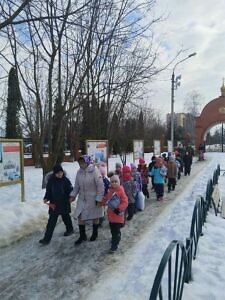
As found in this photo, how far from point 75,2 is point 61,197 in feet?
18.1

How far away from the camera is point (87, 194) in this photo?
7.78m

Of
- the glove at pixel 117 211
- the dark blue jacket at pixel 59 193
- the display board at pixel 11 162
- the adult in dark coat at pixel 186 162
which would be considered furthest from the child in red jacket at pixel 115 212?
the adult in dark coat at pixel 186 162

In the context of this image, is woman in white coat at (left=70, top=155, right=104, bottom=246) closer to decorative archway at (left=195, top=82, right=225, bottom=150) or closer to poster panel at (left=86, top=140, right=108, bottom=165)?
poster panel at (left=86, top=140, right=108, bottom=165)

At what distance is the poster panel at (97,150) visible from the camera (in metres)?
14.2

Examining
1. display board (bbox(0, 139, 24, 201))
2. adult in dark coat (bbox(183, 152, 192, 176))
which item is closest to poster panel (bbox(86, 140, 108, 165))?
display board (bbox(0, 139, 24, 201))

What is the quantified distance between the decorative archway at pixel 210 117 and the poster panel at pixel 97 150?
34.9 metres

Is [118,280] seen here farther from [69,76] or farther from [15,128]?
[15,128]

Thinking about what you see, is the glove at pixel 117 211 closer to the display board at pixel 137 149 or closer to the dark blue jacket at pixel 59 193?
the dark blue jacket at pixel 59 193

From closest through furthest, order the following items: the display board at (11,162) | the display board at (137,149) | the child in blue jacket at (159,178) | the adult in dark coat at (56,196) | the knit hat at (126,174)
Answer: the adult in dark coat at (56,196) → the knit hat at (126,174) → the display board at (11,162) → the child in blue jacket at (159,178) → the display board at (137,149)

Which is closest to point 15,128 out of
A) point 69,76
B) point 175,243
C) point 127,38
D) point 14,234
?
point 69,76

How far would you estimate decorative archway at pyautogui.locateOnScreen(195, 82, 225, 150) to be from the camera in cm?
4759

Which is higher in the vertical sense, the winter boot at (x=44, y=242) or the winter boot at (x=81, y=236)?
the winter boot at (x=81, y=236)

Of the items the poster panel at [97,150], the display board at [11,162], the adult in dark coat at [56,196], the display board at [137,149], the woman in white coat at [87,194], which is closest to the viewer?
the woman in white coat at [87,194]

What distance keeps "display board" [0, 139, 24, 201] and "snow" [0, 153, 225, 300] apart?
855mm
